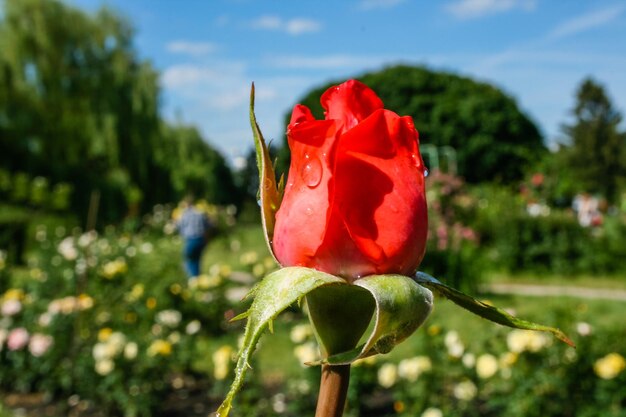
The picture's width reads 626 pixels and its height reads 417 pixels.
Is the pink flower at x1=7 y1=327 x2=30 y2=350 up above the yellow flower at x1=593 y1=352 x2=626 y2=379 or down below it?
below

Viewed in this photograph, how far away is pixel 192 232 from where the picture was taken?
7.91 meters

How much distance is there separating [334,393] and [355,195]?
12cm

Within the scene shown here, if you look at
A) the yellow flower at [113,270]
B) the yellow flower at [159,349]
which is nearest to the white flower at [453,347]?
the yellow flower at [159,349]

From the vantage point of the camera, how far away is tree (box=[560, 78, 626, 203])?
3325 centimetres

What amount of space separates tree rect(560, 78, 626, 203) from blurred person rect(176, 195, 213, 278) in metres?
26.2

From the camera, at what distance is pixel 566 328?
130 inches

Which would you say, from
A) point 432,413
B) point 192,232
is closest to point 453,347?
point 432,413

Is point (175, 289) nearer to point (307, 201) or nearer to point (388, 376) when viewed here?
point (388, 376)

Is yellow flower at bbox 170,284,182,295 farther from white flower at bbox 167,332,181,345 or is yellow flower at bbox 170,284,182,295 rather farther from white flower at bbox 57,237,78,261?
white flower at bbox 167,332,181,345

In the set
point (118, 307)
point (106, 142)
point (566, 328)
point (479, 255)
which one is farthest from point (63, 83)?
point (566, 328)

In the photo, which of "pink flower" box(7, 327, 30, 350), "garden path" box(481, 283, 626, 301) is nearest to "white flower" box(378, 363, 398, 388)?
"pink flower" box(7, 327, 30, 350)

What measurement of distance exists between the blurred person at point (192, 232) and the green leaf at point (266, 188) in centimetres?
749

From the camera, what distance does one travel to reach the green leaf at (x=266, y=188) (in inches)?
17.8

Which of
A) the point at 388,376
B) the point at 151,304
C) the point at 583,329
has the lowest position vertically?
the point at 151,304
